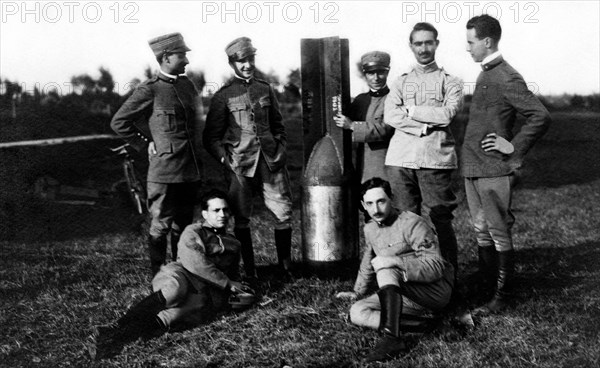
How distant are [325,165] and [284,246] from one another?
2.83ft

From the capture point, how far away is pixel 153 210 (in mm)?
5156

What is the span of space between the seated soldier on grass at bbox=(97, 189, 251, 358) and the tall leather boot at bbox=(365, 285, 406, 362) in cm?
120

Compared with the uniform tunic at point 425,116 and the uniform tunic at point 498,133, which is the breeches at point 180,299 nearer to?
the uniform tunic at point 425,116

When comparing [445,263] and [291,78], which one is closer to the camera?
[445,263]

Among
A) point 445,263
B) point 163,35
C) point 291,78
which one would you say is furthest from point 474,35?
point 291,78

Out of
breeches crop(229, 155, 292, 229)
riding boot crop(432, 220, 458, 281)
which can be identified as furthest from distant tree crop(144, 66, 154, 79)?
riding boot crop(432, 220, 458, 281)

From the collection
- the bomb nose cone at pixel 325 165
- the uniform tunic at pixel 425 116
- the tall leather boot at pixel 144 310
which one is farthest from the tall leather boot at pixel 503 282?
the tall leather boot at pixel 144 310

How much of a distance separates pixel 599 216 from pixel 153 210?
656 centimetres

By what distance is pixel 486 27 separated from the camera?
4.39 meters

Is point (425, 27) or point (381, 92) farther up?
point (425, 27)

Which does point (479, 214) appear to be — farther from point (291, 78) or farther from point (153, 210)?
point (291, 78)

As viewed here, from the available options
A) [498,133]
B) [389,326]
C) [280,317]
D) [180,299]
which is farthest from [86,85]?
[389,326]

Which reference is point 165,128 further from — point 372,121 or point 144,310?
point 372,121

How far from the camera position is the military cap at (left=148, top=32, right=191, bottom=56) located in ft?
16.4
